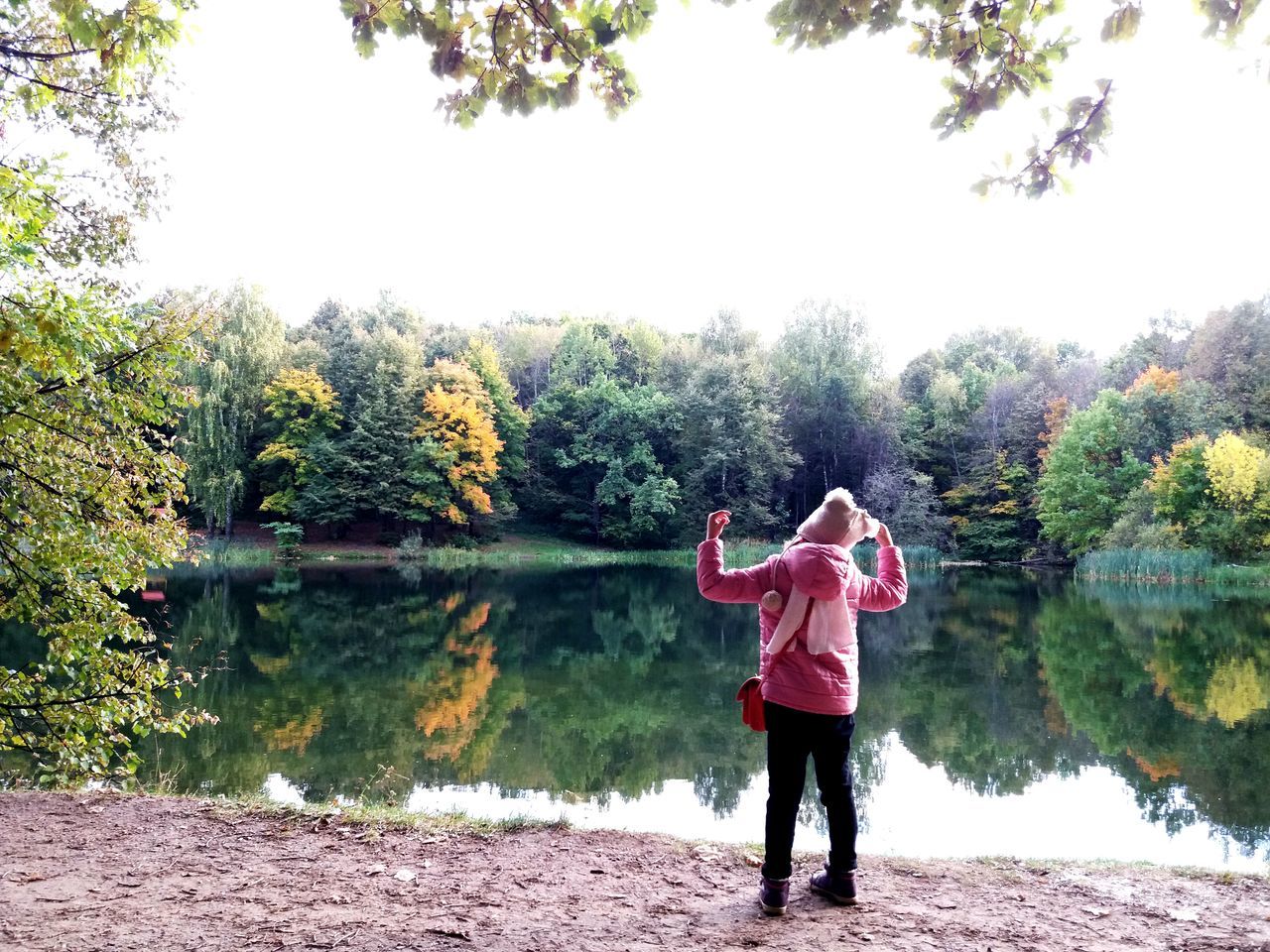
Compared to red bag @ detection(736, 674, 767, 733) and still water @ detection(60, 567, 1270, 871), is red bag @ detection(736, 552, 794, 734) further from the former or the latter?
still water @ detection(60, 567, 1270, 871)

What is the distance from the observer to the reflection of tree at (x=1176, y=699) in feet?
20.8

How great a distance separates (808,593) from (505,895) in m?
1.54

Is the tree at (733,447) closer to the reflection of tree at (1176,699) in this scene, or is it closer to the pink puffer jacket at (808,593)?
the reflection of tree at (1176,699)

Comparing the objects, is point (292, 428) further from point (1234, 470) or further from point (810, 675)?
point (810, 675)

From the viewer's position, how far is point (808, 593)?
2.93 m

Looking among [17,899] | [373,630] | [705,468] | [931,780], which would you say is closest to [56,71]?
[17,899]

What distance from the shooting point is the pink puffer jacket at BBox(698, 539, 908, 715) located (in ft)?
9.55

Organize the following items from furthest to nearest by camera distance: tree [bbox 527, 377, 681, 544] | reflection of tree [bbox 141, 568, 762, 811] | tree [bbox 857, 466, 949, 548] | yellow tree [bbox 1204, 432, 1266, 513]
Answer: tree [bbox 527, 377, 681, 544] → tree [bbox 857, 466, 949, 548] → yellow tree [bbox 1204, 432, 1266, 513] → reflection of tree [bbox 141, 568, 762, 811]

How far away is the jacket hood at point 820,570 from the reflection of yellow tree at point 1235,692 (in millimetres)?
7971

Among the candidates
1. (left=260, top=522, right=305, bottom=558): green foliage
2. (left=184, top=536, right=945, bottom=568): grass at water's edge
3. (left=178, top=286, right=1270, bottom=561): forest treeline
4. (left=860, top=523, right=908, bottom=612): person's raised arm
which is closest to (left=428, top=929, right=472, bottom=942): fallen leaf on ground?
(left=860, top=523, right=908, bottom=612): person's raised arm

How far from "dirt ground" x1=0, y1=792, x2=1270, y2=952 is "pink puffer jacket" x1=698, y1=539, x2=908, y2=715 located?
0.75m

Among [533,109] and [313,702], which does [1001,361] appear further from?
[533,109]

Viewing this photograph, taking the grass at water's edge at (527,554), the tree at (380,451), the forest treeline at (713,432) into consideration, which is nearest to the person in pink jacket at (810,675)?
the grass at water's edge at (527,554)

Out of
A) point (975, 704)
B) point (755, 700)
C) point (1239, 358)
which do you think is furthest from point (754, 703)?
point (1239, 358)
